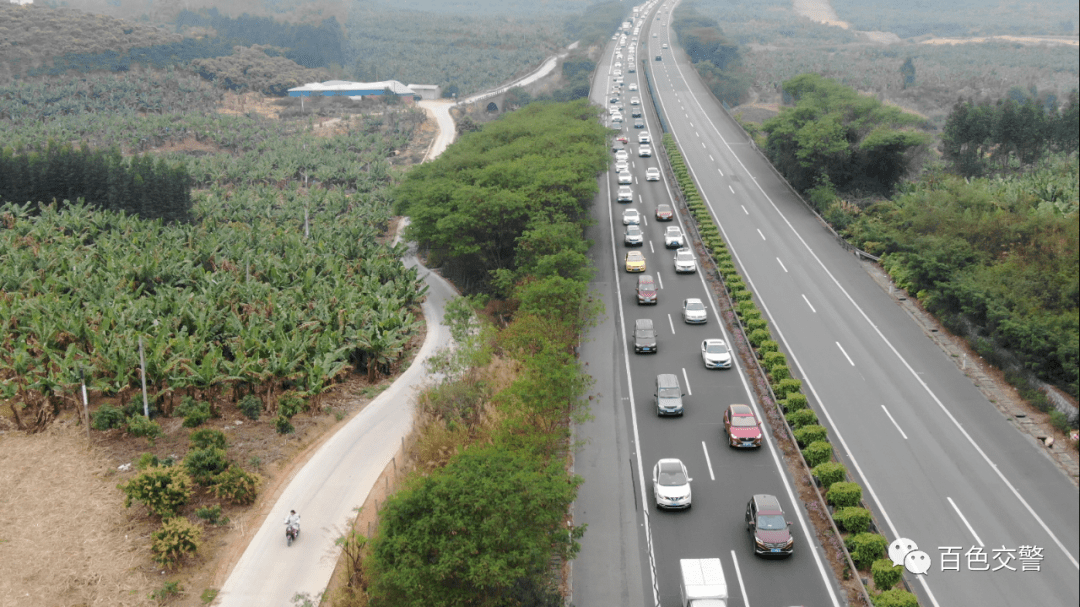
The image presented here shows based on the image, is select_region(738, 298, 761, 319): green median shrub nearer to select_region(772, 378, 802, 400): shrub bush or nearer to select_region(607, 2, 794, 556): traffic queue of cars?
select_region(607, 2, 794, 556): traffic queue of cars

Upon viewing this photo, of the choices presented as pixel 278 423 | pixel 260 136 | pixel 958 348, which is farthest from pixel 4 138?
pixel 958 348

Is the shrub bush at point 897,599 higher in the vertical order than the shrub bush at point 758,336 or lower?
higher

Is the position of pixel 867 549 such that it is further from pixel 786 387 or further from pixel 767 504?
pixel 786 387

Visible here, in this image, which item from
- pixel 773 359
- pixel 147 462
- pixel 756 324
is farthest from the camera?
pixel 756 324

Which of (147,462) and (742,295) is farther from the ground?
(742,295)

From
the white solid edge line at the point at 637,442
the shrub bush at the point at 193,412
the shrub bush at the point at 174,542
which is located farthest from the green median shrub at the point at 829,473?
the shrub bush at the point at 193,412

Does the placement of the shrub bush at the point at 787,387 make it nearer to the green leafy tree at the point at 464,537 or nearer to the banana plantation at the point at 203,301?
the green leafy tree at the point at 464,537

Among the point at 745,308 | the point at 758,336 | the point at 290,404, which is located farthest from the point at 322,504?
the point at 745,308
